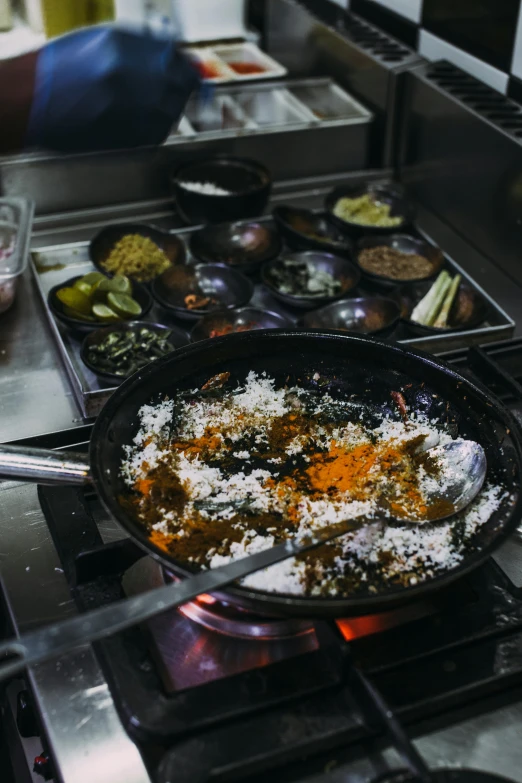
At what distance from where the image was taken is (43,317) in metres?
1.79

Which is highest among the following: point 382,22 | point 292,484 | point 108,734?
point 382,22

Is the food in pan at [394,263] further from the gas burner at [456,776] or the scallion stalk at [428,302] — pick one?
the gas burner at [456,776]

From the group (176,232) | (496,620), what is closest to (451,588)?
(496,620)

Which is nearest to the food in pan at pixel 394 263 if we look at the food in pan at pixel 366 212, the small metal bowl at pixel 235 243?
the food in pan at pixel 366 212

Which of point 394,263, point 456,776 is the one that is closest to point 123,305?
point 394,263

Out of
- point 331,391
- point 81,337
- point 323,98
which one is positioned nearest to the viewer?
point 331,391

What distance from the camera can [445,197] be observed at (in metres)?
2.15

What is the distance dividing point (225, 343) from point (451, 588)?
20.4 inches

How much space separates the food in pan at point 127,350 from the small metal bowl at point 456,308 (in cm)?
53

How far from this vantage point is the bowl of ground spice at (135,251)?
1871 millimetres

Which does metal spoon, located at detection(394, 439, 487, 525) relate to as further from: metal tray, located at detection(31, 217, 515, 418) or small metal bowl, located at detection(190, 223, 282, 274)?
small metal bowl, located at detection(190, 223, 282, 274)

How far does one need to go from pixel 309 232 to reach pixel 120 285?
0.57 m

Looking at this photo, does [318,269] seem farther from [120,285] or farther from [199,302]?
[120,285]

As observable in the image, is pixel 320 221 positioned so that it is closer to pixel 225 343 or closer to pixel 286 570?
pixel 225 343
